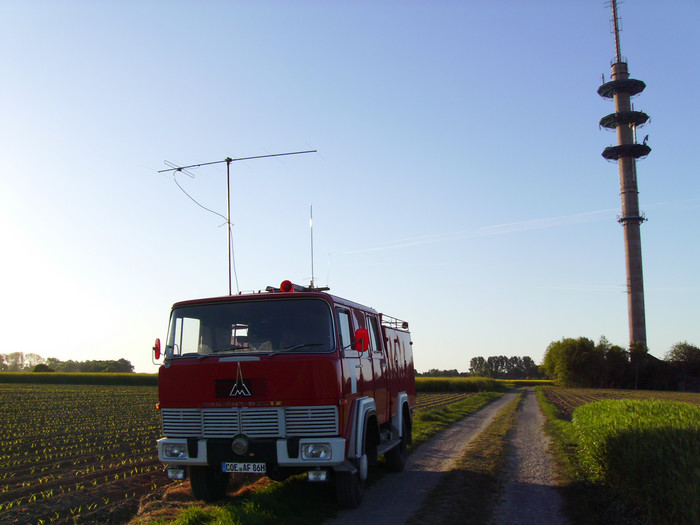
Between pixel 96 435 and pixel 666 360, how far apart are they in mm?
90355

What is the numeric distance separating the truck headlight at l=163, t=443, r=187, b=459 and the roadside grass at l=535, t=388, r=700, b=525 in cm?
567

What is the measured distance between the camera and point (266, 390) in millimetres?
8023

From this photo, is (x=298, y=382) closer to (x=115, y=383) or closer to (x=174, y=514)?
(x=174, y=514)

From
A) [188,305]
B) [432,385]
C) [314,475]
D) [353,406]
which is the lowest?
[432,385]

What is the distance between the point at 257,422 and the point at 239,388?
54 cm

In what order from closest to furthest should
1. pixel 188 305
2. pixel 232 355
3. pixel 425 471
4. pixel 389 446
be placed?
1. pixel 232 355
2. pixel 188 305
3. pixel 389 446
4. pixel 425 471

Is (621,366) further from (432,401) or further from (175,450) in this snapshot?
(175,450)

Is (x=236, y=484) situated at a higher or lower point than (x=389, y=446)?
lower

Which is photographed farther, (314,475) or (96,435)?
(96,435)

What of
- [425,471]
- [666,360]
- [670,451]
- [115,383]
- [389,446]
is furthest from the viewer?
[666,360]

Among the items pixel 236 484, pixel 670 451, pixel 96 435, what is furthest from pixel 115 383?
pixel 670 451

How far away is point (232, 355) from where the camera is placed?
328 inches

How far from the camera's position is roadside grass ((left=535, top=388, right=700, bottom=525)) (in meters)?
6.74

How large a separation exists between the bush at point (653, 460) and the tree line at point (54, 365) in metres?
99.4
